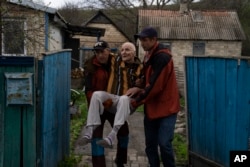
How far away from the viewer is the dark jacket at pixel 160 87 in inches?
193

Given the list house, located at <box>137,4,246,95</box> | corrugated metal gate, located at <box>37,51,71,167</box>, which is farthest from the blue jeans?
house, located at <box>137,4,246,95</box>

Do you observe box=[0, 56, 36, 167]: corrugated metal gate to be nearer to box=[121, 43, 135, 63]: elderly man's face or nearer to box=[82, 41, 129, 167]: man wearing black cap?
box=[82, 41, 129, 167]: man wearing black cap

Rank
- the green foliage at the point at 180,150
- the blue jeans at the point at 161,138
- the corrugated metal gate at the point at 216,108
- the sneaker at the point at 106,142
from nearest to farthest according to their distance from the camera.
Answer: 1. the corrugated metal gate at the point at 216,108
2. the sneaker at the point at 106,142
3. the blue jeans at the point at 161,138
4. the green foliage at the point at 180,150

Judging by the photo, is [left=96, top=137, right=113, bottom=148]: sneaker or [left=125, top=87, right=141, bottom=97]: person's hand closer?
[left=96, top=137, right=113, bottom=148]: sneaker

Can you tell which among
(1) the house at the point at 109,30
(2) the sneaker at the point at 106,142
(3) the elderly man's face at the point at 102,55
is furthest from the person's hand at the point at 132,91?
(1) the house at the point at 109,30

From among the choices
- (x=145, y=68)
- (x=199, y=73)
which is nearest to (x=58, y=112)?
(x=145, y=68)

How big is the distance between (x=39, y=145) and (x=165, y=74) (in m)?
1.59

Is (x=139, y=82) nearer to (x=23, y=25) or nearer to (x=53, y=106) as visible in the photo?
(x=53, y=106)

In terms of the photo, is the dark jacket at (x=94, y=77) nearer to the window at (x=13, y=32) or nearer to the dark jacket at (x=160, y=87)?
the dark jacket at (x=160, y=87)

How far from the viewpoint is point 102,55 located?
5207 mm

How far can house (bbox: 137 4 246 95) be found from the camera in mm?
28031

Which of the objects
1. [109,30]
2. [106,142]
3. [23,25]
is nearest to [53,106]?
[106,142]

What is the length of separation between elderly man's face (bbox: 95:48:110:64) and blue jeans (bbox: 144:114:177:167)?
0.88m

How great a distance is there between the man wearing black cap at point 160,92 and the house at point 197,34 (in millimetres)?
22137
